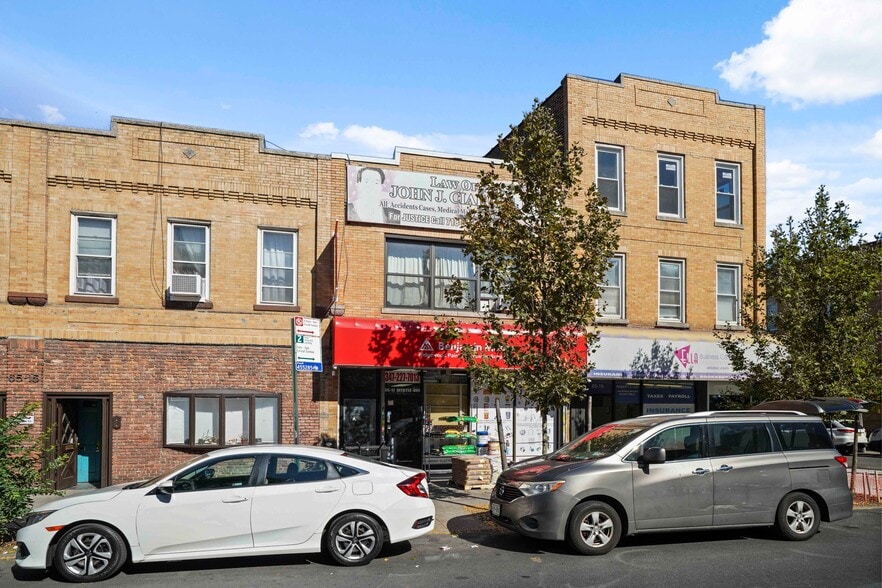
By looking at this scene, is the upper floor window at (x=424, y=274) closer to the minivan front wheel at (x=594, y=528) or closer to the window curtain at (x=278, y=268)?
the window curtain at (x=278, y=268)

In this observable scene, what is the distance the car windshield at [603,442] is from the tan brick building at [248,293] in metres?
4.04

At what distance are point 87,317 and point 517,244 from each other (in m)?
8.39

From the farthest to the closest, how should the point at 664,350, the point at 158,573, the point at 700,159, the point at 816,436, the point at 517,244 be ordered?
the point at 700,159 < the point at 664,350 < the point at 517,244 < the point at 816,436 < the point at 158,573

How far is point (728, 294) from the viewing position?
19438 mm

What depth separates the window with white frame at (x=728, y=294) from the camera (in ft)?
63.4

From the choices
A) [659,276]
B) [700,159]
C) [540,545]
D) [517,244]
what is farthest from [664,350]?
[540,545]

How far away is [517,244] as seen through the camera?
12.6 meters

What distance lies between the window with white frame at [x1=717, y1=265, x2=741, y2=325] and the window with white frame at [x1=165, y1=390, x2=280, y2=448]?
37.4ft

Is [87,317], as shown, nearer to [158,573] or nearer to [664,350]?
[158,573]

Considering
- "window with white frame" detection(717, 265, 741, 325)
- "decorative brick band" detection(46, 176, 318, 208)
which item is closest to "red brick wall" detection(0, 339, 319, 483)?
"decorative brick band" detection(46, 176, 318, 208)

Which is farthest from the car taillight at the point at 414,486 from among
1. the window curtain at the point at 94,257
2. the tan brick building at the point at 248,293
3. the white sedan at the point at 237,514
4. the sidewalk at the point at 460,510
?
the window curtain at the point at 94,257

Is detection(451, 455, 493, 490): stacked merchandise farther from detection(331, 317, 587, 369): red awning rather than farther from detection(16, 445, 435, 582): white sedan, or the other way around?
detection(16, 445, 435, 582): white sedan

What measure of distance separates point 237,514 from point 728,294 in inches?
585

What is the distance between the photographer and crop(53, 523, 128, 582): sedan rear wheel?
8070mm
